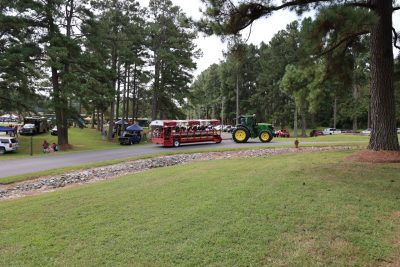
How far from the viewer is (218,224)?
5.71 metres

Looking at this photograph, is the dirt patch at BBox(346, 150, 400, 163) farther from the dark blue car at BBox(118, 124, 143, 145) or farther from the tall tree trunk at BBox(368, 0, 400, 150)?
the dark blue car at BBox(118, 124, 143, 145)

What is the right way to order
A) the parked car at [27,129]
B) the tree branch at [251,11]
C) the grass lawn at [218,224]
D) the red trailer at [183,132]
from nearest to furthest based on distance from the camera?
the grass lawn at [218,224]
the tree branch at [251,11]
the red trailer at [183,132]
the parked car at [27,129]

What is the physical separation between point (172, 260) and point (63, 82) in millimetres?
26576

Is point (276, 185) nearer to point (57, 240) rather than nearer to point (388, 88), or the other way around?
point (57, 240)

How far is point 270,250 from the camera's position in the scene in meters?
4.67

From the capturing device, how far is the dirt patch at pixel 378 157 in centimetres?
1154

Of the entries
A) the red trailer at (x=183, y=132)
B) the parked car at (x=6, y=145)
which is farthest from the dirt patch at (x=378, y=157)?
the parked car at (x=6, y=145)

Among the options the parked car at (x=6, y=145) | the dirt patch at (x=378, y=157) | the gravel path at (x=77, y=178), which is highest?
the dirt patch at (x=378, y=157)

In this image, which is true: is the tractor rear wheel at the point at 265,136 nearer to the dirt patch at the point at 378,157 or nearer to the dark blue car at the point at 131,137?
the dark blue car at the point at 131,137

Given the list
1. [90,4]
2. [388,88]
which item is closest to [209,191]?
[388,88]

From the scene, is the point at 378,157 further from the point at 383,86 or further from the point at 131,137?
the point at 131,137

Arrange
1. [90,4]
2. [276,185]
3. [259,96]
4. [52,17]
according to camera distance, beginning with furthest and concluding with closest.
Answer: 1. [259,96]
2. [90,4]
3. [52,17]
4. [276,185]

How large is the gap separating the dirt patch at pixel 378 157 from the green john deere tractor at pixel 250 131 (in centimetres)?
1530

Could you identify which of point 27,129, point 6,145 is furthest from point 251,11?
point 27,129
